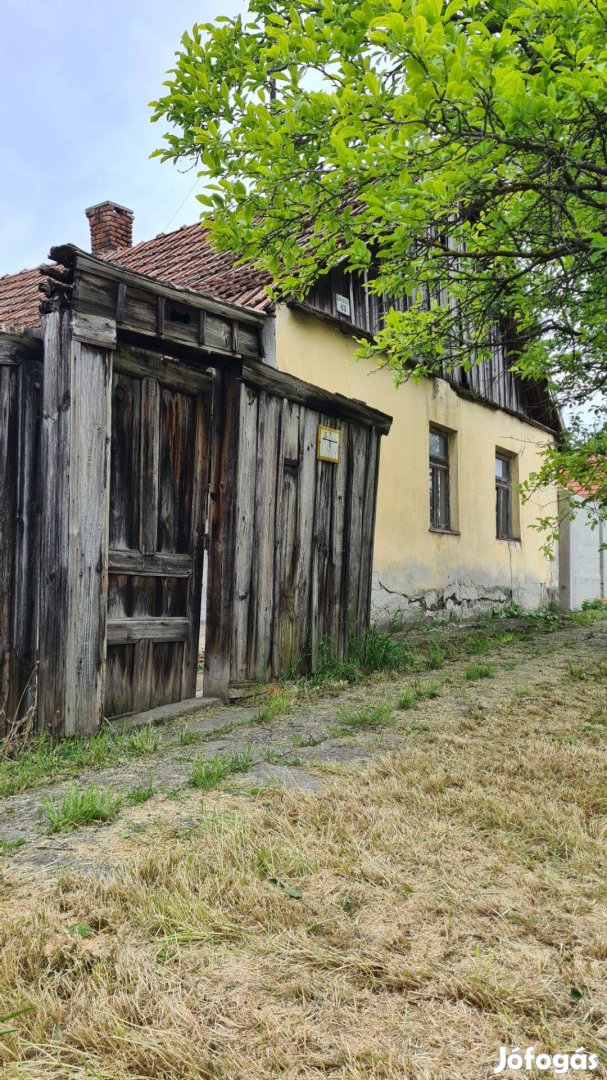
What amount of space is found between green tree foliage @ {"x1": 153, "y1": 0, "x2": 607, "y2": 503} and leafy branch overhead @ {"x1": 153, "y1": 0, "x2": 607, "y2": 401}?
1cm

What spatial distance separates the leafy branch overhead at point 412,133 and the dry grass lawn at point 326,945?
10.3 ft

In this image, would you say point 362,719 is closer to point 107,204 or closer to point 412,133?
point 412,133

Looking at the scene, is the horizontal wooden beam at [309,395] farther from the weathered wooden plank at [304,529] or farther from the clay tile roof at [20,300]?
the clay tile roof at [20,300]

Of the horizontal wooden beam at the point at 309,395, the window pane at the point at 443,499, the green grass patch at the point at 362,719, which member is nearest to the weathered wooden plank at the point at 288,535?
the horizontal wooden beam at the point at 309,395

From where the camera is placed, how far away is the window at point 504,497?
1322 centimetres

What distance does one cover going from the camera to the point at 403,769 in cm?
333

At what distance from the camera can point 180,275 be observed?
862cm

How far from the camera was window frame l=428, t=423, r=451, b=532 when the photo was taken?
10789mm

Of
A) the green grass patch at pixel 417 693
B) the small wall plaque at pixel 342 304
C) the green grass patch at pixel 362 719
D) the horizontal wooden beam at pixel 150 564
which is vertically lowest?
the green grass patch at pixel 362 719

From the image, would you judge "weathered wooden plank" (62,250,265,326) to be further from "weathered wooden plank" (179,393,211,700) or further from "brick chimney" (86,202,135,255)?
"brick chimney" (86,202,135,255)

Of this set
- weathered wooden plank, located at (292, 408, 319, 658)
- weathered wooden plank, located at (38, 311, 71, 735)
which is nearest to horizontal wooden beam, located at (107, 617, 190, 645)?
weathered wooden plank, located at (38, 311, 71, 735)

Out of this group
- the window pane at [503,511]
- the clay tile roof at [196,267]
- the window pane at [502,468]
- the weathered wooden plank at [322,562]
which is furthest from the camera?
the window pane at [502,468]

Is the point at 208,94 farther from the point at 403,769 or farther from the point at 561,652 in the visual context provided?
the point at 561,652

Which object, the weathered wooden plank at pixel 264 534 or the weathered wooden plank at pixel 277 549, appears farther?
the weathered wooden plank at pixel 277 549
